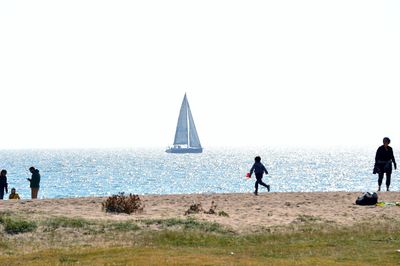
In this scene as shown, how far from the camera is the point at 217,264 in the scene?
16641 mm

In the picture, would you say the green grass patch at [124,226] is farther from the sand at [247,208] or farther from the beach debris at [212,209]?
the beach debris at [212,209]

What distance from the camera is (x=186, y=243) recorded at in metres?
21.6

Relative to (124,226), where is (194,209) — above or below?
above

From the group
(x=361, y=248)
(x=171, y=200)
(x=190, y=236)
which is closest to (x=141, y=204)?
(x=171, y=200)

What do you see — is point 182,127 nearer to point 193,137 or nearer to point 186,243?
point 193,137

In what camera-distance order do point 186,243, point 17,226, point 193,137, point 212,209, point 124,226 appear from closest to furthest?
1. point 186,243
2. point 17,226
3. point 124,226
4. point 212,209
5. point 193,137

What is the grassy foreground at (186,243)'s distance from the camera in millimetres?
17672

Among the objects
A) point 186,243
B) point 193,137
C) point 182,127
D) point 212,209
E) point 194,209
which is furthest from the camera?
point 193,137

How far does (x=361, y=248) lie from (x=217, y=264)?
207 inches

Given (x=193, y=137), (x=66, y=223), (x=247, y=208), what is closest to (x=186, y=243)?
(x=66, y=223)

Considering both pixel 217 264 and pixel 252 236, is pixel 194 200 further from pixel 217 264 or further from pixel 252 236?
pixel 217 264

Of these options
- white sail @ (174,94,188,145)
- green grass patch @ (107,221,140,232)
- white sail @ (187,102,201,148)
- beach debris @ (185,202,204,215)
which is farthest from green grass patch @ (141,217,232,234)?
white sail @ (187,102,201,148)

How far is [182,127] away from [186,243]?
16877 cm

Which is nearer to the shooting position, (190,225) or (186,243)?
(186,243)
